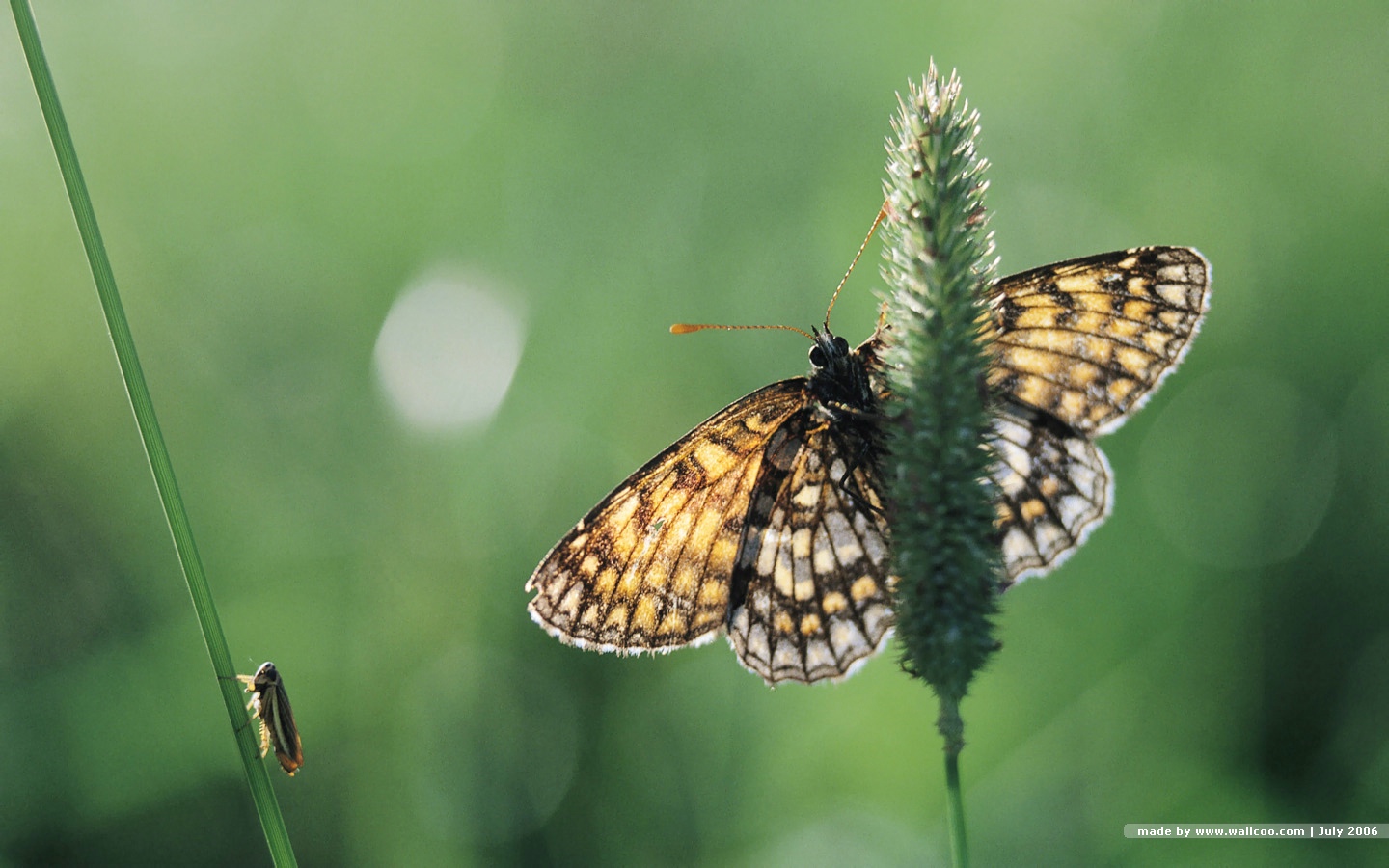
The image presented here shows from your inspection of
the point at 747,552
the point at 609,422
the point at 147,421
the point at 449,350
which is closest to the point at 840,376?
the point at 747,552

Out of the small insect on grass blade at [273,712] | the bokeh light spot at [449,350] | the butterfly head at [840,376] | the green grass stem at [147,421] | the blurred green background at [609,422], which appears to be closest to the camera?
the green grass stem at [147,421]

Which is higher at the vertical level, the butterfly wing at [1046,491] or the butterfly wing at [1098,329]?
the butterfly wing at [1098,329]

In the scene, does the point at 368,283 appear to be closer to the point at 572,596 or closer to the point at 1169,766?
the point at 572,596

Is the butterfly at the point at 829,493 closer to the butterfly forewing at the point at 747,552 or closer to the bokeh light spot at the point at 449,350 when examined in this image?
the butterfly forewing at the point at 747,552

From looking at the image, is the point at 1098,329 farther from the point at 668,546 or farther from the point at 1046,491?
the point at 668,546

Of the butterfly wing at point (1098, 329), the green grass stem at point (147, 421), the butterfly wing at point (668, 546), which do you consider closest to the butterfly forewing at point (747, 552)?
the butterfly wing at point (668, 546)

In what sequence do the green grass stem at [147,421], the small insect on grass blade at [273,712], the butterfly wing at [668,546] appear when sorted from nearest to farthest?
the green grass stem at [147,421], the small insect on grass blade at [273,712], the butterfly wing at [668,546]

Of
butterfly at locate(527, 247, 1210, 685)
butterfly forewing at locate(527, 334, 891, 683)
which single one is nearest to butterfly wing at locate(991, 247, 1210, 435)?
butterfly at locate(527, 247, 1210, 685)

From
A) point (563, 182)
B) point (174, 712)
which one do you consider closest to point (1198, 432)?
point (563, 182)
